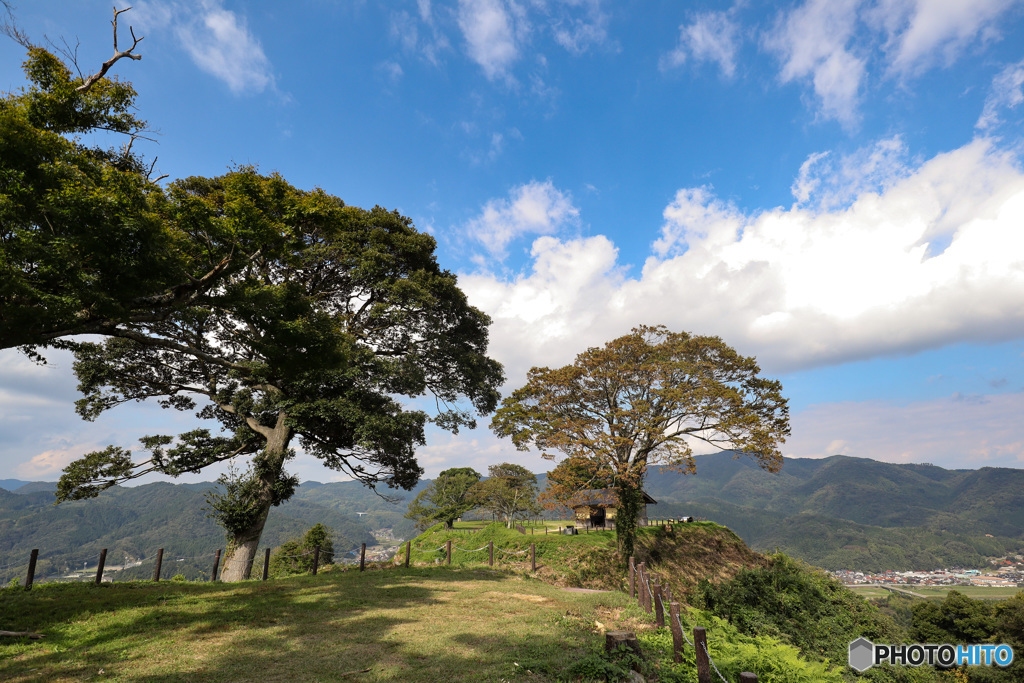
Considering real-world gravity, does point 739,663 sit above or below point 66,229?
below

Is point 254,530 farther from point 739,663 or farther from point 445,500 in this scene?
point 445,500

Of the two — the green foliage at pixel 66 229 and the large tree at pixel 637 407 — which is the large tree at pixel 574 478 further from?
the green foliage at pixel 66 229

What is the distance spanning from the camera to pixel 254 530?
683 inches

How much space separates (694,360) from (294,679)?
25.8 m

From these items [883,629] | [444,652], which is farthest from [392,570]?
[883,629]

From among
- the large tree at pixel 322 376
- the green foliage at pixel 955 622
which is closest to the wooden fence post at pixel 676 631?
the large tree at pixel 322 376

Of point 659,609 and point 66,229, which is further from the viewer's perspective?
point 659,609

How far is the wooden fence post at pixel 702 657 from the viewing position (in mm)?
6812

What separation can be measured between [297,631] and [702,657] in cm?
824

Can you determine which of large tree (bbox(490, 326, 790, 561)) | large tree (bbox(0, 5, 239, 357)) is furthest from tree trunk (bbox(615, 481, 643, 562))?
large tree (bbox(0, 5, 239, 357))

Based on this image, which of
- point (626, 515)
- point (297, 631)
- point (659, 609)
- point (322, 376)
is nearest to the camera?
point (297, 631)

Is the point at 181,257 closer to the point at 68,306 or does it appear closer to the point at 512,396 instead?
the point at 68,306

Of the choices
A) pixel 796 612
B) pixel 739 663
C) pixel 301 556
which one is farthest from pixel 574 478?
pixel 301 556

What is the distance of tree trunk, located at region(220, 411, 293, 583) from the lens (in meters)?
16.9
